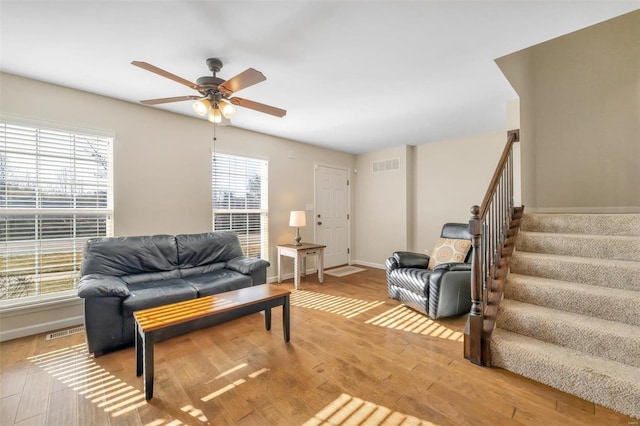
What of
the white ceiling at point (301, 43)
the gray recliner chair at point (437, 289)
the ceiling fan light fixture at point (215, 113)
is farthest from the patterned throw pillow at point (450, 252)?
the ceiling fan light fixture at point (215, 113)

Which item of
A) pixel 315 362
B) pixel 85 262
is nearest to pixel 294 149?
pixel 85 262

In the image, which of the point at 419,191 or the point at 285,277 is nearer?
the point at 285,277

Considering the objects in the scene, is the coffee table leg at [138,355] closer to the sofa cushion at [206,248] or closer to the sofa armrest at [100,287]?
the sofa armrest at [100,287]

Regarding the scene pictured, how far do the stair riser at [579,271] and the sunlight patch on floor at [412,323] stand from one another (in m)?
0.84

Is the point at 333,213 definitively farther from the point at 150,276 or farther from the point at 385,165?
the point at 150,276

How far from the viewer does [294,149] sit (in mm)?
4914

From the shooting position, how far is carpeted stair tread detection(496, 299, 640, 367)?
1.68 meters

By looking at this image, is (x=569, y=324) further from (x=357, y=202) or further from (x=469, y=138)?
(x=357, y=202)

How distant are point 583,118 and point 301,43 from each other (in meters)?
3.55

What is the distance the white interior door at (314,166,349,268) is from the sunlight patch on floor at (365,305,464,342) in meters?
2.43

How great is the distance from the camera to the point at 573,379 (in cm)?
166

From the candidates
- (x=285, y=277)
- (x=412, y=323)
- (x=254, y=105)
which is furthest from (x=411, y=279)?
(x=254, y=105)

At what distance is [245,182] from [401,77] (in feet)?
8.94

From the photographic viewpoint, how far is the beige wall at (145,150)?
2.66 meters
